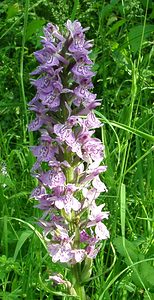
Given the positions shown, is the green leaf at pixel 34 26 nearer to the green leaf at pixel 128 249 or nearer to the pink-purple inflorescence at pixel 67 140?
the pink-purple inflorescence at pixel 67 140

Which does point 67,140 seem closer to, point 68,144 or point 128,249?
point 68,144

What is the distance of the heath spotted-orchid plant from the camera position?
1.86m

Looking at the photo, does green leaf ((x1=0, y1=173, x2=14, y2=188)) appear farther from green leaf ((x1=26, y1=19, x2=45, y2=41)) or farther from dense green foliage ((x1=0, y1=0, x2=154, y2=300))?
green leaf ((x1=26, y1=19, x2=45, y2=41))

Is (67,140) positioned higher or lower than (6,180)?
higher

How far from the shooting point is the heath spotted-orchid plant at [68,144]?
1863 mm

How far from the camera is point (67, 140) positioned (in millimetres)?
1848

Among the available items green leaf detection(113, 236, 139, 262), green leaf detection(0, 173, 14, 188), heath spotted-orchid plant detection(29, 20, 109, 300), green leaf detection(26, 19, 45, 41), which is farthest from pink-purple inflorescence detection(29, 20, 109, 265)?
green leaf detection(26, 19, 45, 41)

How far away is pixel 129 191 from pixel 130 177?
0.24 meters

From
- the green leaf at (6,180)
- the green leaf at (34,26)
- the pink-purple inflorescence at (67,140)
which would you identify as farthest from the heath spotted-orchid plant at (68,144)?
the green leaf at (34,26)

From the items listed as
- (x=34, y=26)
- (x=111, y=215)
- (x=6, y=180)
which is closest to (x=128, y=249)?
(x=111, y=215)

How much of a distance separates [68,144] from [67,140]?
12 mm

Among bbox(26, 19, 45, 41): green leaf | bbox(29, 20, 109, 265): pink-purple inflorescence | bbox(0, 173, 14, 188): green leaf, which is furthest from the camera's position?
bbox(26, 19, 45, 41): green leaf

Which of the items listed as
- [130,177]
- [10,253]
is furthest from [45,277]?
[130,177]

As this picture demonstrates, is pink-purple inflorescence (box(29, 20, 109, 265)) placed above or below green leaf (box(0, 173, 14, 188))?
above
